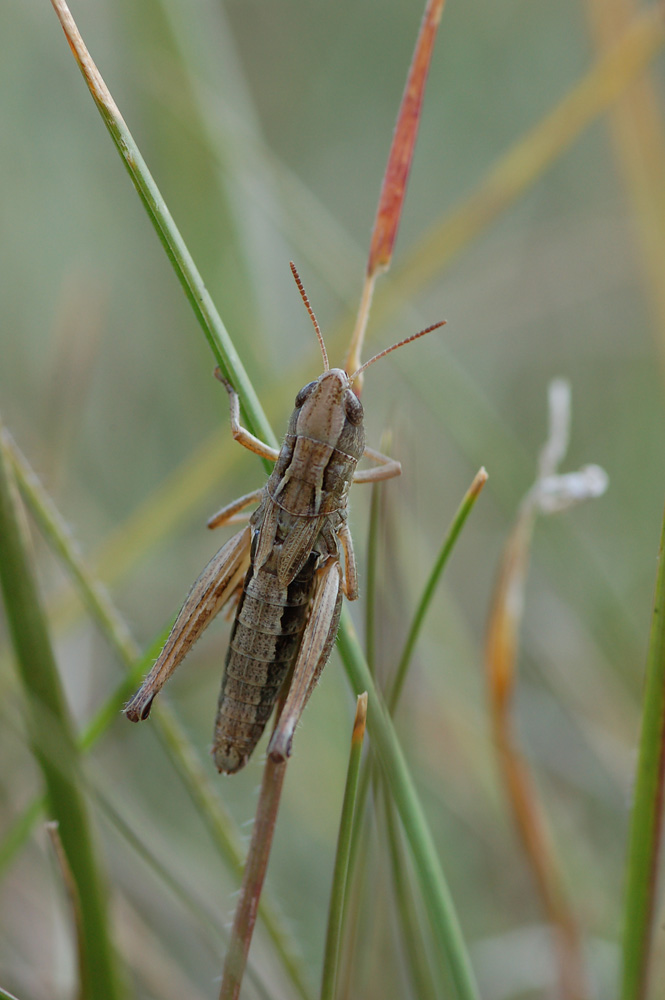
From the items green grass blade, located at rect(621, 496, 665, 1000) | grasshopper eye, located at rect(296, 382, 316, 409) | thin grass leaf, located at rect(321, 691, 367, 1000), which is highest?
grasshopper eye, located at rect(296, 382, 316, 409)

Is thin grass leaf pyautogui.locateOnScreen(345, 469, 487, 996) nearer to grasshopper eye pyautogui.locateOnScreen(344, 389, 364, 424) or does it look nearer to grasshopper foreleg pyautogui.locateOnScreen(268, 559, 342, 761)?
grasshopper foreleg pyautogui.locateOnScreen(268, 559, 342, 761)

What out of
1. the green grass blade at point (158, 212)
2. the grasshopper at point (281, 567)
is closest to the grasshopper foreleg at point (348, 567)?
the grasshopper at point (281, 567)

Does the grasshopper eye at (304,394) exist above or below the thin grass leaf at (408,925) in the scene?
above

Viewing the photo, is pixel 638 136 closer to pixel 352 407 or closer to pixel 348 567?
pixel 352 407

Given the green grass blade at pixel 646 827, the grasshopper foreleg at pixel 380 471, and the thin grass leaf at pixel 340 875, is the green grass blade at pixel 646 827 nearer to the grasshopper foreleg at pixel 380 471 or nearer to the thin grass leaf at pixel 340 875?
the thin grass leaf at pixel 340 875

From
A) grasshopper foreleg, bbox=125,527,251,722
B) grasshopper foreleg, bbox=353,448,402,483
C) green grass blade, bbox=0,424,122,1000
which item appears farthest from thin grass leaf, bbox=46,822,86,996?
grasshopper foreleg, bbox=353,448,402,483

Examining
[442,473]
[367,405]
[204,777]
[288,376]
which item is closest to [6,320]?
[367,405]

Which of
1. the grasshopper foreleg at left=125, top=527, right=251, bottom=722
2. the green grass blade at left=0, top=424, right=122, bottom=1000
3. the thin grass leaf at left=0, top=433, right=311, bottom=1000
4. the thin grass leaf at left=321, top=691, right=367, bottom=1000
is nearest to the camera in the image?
the thin grass leaf at left=321, top=691, right=367, bottom=1000
